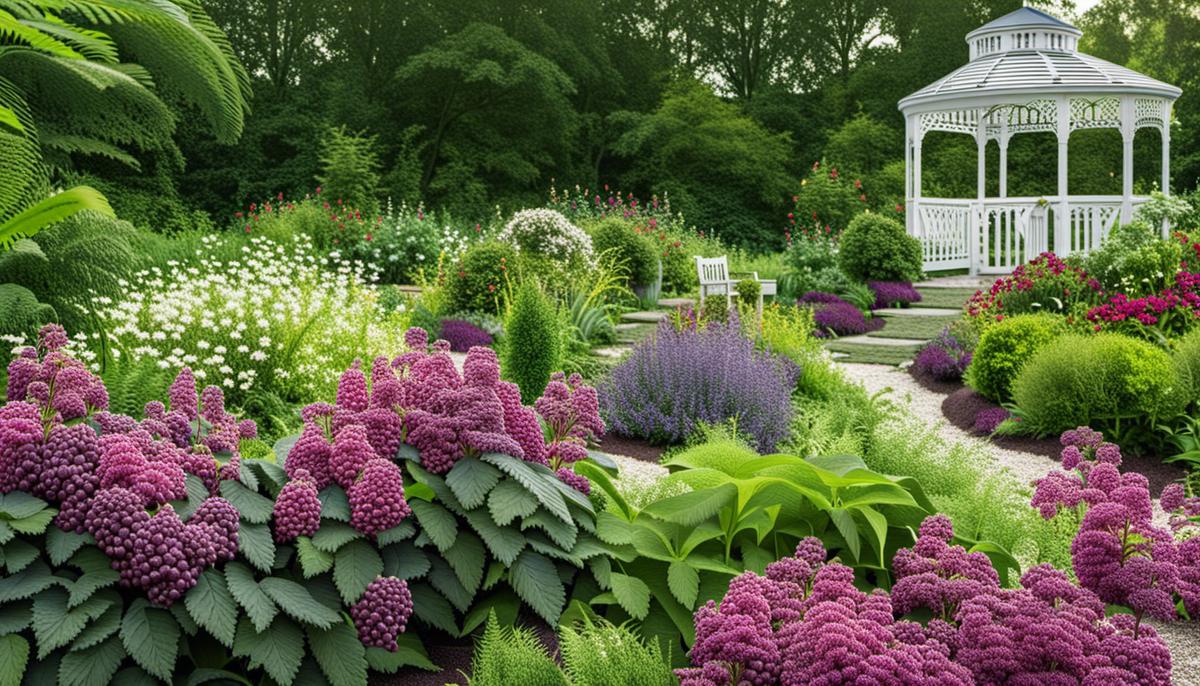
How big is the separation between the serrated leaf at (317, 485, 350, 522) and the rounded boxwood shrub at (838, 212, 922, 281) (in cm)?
1040

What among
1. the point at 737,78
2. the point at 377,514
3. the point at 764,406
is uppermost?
the point at 737,78

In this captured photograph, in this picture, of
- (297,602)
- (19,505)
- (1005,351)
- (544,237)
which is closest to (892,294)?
(544,237)

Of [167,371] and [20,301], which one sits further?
[167,371]

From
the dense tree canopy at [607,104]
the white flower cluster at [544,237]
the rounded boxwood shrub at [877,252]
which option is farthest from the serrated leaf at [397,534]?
the dense tree canopy at [607,104]

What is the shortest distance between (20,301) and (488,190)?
16615 millimetres

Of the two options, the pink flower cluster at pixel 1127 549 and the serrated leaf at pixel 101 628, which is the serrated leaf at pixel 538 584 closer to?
the serrated leaf at pixel 101 628

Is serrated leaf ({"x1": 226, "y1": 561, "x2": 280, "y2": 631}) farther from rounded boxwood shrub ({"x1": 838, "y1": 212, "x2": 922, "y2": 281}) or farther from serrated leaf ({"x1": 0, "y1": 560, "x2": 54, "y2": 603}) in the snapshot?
rounded boxwood shrub ({"x1": 838, "y1": 212, "x2": 922, "y2": 281})

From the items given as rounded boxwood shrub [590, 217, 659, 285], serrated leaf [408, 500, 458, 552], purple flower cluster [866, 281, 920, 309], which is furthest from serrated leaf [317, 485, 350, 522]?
purple flower cluster [866, 281, 920, 309]

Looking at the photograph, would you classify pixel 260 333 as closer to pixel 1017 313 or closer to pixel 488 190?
pixel 1017 313

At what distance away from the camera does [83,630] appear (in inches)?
67.2

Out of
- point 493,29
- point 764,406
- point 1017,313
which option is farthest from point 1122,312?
point 493,29

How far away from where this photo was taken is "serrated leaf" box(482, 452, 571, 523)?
2012 mm

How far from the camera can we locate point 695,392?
4934 millimetres

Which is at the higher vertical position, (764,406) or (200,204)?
(200,204)
